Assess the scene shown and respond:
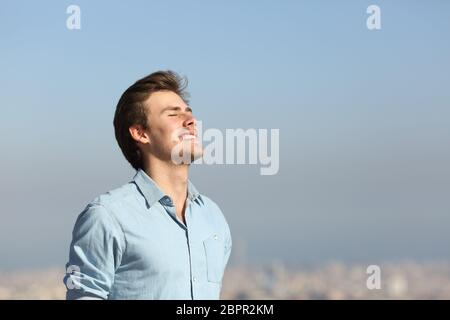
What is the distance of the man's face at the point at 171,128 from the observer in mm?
3572

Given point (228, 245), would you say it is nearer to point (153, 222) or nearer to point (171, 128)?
point (153, 222)

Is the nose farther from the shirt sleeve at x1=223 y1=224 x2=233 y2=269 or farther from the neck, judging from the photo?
the shirt sleeve at x1=223 y1=224 x2=233 y2=269

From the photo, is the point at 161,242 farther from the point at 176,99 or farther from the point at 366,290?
the point at 366,290

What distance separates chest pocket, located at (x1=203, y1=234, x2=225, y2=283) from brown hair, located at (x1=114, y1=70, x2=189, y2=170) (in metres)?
0.48

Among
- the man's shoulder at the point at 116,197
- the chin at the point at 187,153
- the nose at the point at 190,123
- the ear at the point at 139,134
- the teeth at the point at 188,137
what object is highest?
the nose at the point at 190,123

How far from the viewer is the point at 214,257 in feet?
11.9

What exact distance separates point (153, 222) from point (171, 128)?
0.45 metres

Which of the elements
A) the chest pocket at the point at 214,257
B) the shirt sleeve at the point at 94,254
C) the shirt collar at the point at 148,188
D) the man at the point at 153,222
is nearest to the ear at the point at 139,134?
the man at the point at 153,222

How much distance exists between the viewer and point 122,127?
149 inches

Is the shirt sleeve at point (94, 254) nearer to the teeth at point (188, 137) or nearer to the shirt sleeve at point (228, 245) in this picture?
the teeth at point (188, 137)

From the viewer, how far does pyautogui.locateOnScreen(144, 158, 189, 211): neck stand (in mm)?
3627

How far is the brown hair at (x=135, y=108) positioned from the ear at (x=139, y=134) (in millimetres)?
18

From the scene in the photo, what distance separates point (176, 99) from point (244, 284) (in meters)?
1.13
